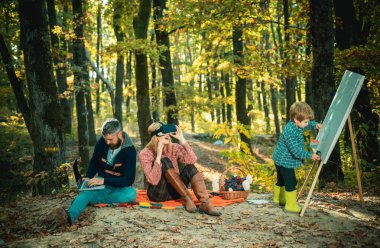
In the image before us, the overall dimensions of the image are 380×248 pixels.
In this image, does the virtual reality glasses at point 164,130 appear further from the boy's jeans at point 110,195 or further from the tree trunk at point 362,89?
the tree trunk at point 362,89

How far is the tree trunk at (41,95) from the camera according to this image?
7281mm

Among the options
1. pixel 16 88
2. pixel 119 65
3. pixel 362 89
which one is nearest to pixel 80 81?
pixel 16 88

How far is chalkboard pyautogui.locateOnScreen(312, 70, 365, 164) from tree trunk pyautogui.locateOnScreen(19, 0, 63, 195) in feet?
19.1

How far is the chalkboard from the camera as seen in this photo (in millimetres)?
4934

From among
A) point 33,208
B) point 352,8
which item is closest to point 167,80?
point 352,8

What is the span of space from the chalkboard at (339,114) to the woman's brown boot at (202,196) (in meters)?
1.98

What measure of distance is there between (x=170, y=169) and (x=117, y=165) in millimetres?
944

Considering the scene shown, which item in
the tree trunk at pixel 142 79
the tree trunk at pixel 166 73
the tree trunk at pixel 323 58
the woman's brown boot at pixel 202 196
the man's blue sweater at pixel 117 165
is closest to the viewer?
the woman's brown boot at pixel 202 196

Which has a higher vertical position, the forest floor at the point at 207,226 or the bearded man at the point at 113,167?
the bearded man at the point at 113,167

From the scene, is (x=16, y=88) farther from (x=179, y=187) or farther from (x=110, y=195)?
(x=179, y=187)

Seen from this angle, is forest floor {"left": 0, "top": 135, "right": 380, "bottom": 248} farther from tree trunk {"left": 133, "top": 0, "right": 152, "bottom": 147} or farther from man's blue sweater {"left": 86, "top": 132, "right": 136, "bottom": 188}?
tree trunk {"left": 133, "top": 0, "right": 152, "bottom": 147}

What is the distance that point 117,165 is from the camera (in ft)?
18.9

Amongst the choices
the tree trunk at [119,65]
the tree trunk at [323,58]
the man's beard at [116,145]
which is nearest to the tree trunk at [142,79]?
the tree trunk at [119,65]

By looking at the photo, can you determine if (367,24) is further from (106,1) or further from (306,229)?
(106,1)
